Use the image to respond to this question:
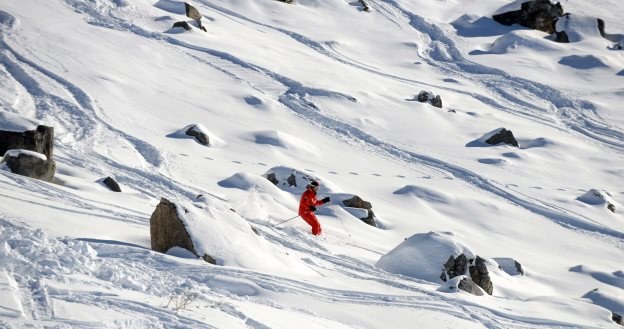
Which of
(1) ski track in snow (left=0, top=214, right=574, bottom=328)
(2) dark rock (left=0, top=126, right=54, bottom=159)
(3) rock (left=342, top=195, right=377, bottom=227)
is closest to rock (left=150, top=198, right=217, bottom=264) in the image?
(1) ski track in snow (left=0, top=214, right=574, bottom=328)

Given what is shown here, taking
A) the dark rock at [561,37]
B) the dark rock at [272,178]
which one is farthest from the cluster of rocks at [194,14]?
the dark rock at [561,37]

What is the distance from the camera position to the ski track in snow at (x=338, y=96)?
738 inches

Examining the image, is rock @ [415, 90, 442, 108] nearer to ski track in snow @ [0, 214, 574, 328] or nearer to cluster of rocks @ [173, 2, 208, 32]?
cluster of rocks @ [173, 2, 208, 32]

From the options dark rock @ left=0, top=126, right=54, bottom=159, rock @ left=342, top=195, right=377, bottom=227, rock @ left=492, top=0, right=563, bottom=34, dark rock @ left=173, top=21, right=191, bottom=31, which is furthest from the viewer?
rock @ left=492, top=0, right=563, bottom=34

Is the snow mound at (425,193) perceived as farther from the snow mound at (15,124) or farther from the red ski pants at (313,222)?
the snow mound at (15,124)

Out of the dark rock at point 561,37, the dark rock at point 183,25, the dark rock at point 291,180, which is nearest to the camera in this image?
the dark rock at point 291,180

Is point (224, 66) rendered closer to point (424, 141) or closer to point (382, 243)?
point (424, 141)

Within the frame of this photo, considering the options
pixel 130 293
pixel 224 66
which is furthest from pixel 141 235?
pixel 224 66

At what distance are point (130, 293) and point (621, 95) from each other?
Answer: 27184mm

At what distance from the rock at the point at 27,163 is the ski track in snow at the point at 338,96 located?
2871 mm

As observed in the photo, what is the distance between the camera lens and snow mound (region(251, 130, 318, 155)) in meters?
20.0

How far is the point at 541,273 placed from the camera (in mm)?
15000

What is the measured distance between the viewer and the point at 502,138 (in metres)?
23.5

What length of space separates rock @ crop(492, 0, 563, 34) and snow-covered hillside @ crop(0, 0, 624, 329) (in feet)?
1.84
